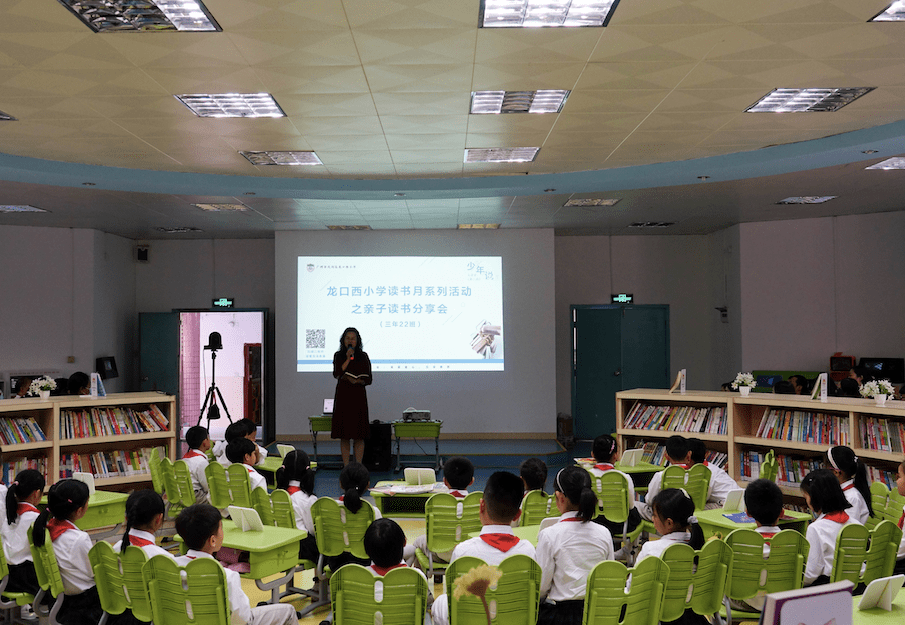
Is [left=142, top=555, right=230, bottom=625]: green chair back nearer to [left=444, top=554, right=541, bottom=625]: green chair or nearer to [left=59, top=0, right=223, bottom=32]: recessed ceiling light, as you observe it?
[left=444, top=554, right=541, bottom=625]: green chair

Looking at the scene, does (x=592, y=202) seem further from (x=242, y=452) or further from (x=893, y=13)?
(x=242, y=452)

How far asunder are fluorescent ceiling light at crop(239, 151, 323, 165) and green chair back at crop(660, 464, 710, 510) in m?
4.31

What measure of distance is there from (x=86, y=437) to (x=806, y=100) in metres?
6.60

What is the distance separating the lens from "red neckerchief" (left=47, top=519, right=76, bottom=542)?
3.60 meters

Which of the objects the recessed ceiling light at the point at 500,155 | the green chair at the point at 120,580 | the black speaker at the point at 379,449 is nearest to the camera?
the green chair at the point at 120,580

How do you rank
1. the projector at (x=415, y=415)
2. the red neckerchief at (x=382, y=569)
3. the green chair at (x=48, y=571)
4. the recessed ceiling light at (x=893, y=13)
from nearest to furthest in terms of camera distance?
1. the red neckerchief at (x=382, y=569)
2. the green chair at (x=48, y=571)
3. the recessed ceiling light at (x=893, y=13)
4. the projector at (x=415, y=415)

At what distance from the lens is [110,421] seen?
6.66 m

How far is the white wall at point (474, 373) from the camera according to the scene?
1075 centimetres

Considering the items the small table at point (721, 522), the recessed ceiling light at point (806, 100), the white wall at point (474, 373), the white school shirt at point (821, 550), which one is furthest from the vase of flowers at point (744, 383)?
the white wall at point (474, 373)

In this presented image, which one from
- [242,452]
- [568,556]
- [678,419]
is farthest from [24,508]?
[678,419]

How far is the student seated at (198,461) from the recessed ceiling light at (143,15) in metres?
2.94

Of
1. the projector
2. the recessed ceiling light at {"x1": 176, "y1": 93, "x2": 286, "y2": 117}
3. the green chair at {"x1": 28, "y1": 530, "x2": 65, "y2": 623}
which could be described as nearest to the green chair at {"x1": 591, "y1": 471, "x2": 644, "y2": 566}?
the green chair at {"x1": 28, "y1": 530, "x2": 65, "y2": 623}

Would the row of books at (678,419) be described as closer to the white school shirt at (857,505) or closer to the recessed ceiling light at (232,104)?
the white school shirt at (857,505)

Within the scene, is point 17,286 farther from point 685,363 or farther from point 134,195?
point 685,363
